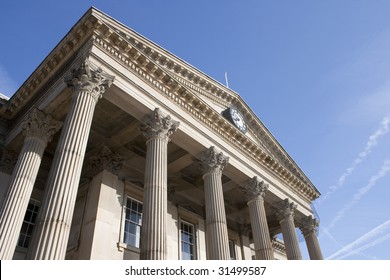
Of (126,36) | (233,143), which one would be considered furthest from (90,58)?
(233,143)

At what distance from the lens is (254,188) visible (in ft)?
59.1

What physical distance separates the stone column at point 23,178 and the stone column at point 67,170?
220cm

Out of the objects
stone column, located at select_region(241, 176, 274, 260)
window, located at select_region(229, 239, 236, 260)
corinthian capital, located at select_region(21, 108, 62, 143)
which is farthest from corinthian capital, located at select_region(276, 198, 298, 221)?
corinthian capital, located at select_region(21, 108, 62, 143)

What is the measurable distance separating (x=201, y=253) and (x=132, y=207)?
5.06 metres

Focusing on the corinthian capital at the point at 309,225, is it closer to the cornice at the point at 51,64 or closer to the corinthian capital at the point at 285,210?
the corinthian capital at the point at 285,210

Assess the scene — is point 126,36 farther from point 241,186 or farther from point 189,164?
point 241,186

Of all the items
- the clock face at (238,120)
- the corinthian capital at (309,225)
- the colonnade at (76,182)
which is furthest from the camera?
the corinthian capital at (309,225)

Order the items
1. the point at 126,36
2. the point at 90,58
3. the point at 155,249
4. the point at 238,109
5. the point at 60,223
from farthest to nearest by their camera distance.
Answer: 1. the point at 238,109
2. the point at 126,36
3. the point at 90,58
4. the point at 155,249
5. the point at 60,223

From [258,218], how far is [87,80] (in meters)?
10.8

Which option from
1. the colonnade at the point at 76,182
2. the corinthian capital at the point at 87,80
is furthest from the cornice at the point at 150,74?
the colonnade at the point at 76,182

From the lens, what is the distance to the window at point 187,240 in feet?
59.8

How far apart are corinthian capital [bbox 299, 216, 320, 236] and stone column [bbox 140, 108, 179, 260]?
1352cm

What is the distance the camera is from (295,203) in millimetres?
21688

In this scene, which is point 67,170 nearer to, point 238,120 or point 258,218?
point 258,218
